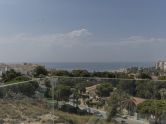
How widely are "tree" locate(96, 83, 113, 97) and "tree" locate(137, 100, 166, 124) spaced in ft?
1.76

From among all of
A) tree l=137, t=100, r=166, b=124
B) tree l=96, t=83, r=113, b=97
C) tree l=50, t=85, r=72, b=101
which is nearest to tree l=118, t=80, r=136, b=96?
tree l=96, t=83, r=113, b=97

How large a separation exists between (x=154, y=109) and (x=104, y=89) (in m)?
0.82

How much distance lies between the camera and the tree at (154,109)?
4277 mm

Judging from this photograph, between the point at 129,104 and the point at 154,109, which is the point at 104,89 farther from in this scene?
the point at 154,109

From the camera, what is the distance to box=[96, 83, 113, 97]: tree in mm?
4688

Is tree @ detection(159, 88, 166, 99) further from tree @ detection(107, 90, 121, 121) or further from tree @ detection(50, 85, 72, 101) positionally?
tree @ detection(50, 85, 72, 101)

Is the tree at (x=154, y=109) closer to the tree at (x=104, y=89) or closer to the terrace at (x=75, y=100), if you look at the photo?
the terrace at (x=75, y=100)

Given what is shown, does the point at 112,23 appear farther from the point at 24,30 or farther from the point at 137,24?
the point at 24,30

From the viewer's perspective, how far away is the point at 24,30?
103 feet

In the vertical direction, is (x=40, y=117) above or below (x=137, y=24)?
below

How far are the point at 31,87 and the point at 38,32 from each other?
2801 cm

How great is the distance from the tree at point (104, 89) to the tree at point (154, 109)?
54cm

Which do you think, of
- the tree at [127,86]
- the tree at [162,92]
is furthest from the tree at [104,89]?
the tree at [162,92]

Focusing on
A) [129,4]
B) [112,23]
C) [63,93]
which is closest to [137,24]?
[112,23]
